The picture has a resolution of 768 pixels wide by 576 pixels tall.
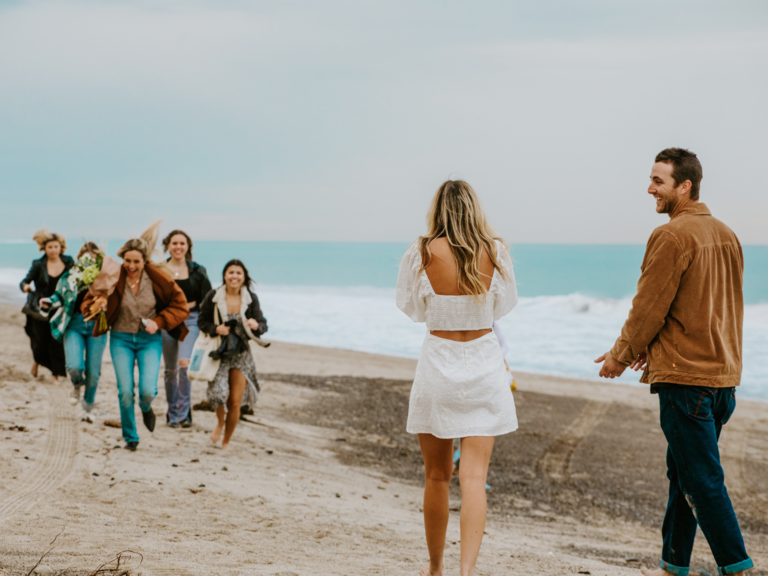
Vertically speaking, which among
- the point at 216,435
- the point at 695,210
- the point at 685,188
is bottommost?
the point at 216,435

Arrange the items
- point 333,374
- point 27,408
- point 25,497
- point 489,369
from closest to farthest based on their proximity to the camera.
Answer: point 489,369 → point 25,497 → point 27,408 → point 333,374

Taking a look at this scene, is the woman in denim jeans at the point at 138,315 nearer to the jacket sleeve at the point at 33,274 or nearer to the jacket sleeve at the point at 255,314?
the jacket sleeve at the point at 255,314

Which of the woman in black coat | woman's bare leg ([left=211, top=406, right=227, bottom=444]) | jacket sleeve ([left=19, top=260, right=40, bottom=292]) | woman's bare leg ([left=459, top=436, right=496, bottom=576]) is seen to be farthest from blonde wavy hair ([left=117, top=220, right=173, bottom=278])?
woman's bare leg ([left=459, top=436, right=496, bottom=576])

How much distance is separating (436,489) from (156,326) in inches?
133

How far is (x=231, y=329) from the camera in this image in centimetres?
612

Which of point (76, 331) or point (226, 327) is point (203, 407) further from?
point (226, 327)

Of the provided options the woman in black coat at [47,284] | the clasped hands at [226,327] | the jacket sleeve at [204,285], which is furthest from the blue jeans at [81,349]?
the woman in black coat at [47,284]

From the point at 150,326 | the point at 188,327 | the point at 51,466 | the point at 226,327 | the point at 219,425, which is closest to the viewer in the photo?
the point at 51,466

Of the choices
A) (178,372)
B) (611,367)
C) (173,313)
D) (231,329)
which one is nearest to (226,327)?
(231,329)

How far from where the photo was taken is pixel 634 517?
5992 millimetres

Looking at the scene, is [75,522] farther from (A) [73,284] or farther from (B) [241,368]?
(A) [73,284]

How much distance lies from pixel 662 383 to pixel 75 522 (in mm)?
3453

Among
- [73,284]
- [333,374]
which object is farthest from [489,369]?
[333,374]

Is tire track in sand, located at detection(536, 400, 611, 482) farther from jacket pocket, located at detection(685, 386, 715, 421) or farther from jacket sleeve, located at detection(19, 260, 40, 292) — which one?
jacket sleeve, located at detection(19, 260, 40, 292)
